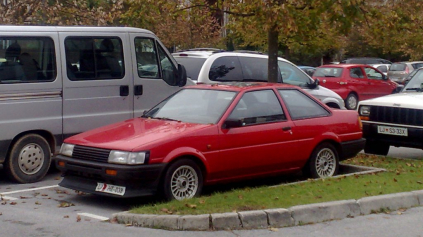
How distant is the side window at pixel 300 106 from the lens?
32.5ft

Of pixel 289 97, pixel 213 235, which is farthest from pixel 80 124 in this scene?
pixel 213 235

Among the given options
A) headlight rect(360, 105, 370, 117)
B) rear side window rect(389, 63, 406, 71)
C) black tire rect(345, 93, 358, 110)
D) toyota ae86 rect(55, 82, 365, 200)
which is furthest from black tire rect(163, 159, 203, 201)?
rear side window rect(389, 63, 406, 71)

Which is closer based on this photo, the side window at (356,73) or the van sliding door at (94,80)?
the van sliding door at (94,80)

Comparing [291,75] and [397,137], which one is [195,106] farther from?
[291,75]

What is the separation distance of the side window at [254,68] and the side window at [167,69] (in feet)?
8.35

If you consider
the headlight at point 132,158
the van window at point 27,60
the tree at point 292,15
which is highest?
the tree at point 292,15

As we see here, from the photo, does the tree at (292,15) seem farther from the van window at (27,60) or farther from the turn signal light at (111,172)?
the turn signal light at (111,172)

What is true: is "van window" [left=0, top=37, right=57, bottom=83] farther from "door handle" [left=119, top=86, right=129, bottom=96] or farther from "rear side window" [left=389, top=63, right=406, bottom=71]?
"rear side window" [left=389, top=63, right=406, bottom=71]

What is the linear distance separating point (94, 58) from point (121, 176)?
3573 millimetres

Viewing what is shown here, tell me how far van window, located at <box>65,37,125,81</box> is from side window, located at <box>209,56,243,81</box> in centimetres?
312

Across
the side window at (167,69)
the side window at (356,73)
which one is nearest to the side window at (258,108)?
the side window at (167,69)

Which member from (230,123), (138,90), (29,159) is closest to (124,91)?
(138,90)

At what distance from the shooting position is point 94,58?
11.0 meters

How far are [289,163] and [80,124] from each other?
350cm
